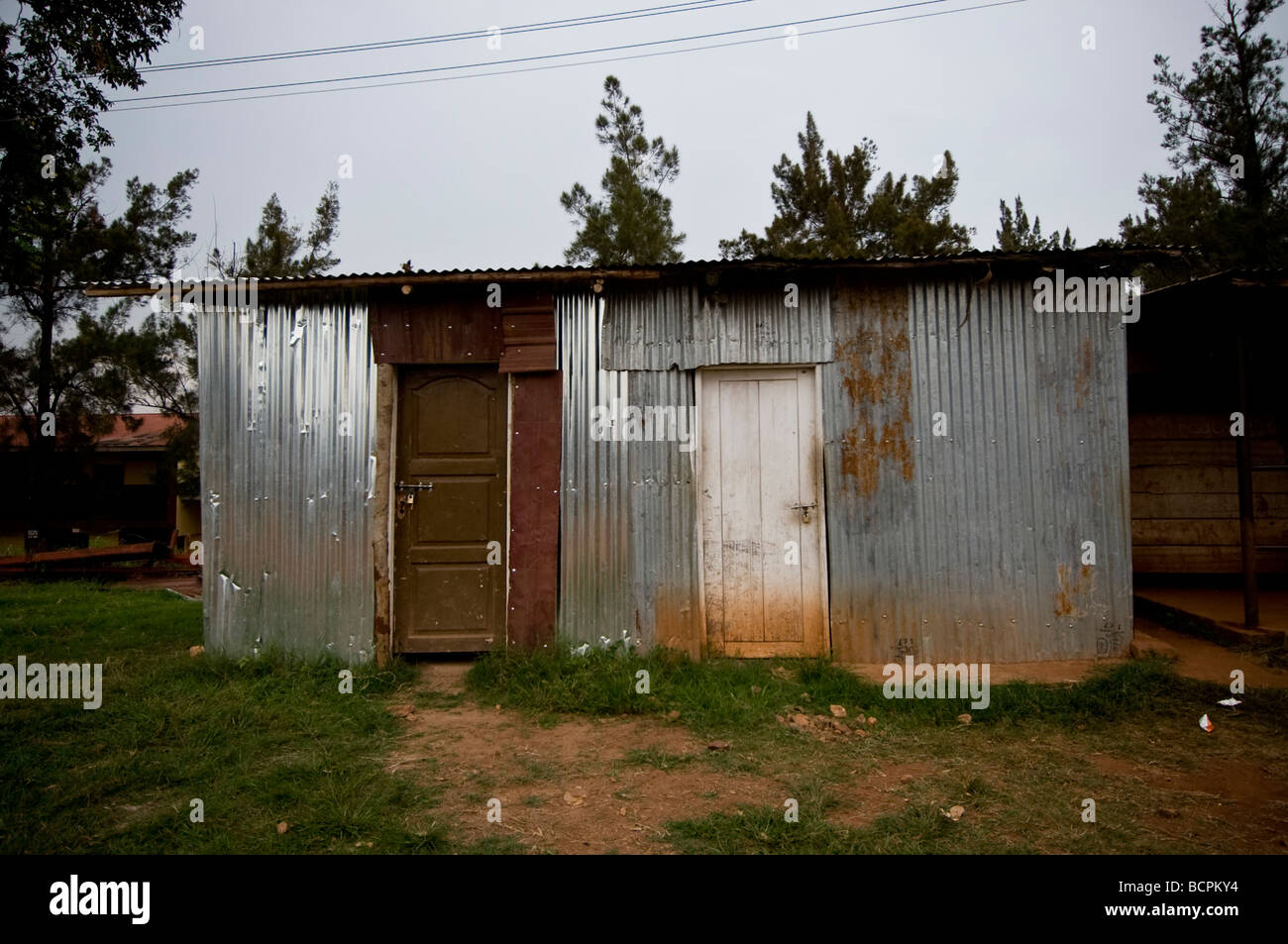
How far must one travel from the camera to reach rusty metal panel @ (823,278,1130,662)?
5.52m

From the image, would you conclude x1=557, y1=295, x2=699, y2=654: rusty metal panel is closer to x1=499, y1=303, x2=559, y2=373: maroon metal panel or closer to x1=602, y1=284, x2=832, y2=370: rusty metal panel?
x1=602, y1=284, x2=832, y2=370: rusty metal panel

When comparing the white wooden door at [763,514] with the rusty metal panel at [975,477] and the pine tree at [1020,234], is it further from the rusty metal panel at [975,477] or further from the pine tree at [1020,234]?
the pine tree at [1020,234]

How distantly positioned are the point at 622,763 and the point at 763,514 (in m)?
2.41

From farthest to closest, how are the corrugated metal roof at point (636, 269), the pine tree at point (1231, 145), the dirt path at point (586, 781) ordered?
1. the pine tree at point (1231, 145)
2. the corrugated metal roof at point (636, 269)
3. the dirt path at point (586, 781)

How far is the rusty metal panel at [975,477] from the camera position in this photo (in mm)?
5520

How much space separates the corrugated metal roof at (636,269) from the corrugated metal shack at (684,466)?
1.5 inches

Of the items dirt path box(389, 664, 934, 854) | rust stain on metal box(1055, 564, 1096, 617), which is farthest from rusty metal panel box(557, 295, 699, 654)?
rust stain on metal box(1055, 564, 1096, 617)

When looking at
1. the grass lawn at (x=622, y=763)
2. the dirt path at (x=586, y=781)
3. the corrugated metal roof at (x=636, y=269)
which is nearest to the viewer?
the grass lawn at (x=622, y=763)

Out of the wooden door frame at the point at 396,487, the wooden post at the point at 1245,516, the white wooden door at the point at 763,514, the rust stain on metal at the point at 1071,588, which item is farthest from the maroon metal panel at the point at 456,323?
the wooden post at the point at 1245,516

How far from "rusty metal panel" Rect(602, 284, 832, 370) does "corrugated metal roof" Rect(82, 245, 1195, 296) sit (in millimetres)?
270

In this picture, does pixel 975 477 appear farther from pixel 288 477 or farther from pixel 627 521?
pixel 288 477

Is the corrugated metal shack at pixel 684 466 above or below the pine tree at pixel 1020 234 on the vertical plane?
below

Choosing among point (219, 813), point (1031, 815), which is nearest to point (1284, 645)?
point (1031, 815)

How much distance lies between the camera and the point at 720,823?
3.32m
